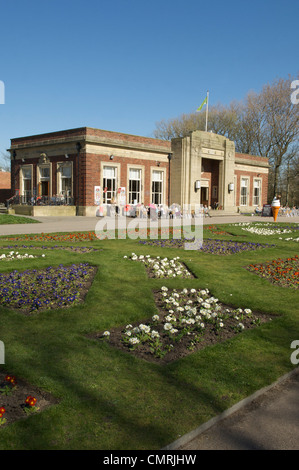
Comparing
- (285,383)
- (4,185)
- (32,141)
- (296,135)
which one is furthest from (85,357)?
(4,185)

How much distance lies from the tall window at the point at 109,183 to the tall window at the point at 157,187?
14.0ft

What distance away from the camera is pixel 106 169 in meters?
29.6

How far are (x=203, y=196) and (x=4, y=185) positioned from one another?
99.5ft

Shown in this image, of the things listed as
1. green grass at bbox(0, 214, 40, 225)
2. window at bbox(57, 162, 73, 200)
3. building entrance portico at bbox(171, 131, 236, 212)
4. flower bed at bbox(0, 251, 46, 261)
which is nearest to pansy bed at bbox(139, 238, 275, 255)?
flower bed at bbox(0, 251, 46, 261)

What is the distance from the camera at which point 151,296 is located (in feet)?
21.0

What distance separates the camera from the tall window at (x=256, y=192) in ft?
145

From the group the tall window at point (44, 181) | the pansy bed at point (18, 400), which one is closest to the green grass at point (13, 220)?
the tall window at point (44, 181)

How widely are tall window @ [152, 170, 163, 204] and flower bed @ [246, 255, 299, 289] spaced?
2358 cm

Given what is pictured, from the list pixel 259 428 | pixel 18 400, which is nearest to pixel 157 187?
pixel 18 400

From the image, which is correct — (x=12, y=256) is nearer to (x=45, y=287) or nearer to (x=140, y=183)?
(x=45, y=287)

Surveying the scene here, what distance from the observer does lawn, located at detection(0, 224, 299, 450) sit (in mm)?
2883

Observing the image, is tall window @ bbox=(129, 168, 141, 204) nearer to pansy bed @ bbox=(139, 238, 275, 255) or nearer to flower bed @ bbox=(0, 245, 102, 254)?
pansy bed @ bbox=(139, 238, 275, 255)

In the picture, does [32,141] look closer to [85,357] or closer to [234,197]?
[234,197]

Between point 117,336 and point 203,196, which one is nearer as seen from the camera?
point 117,336
